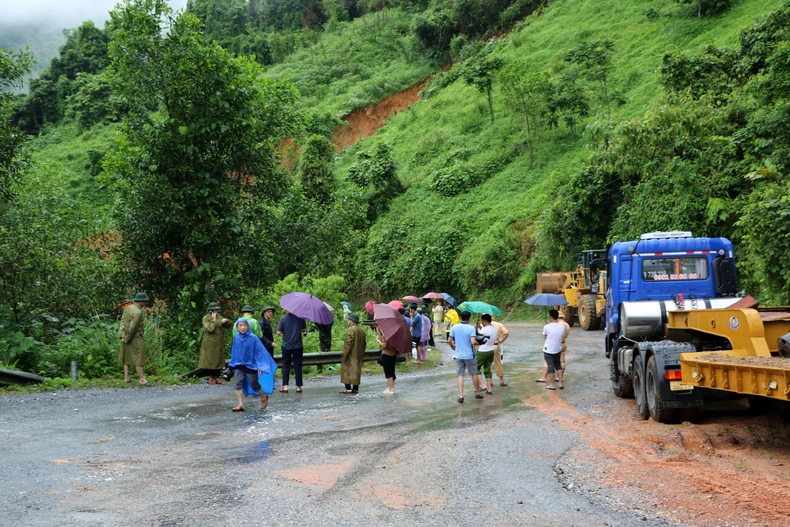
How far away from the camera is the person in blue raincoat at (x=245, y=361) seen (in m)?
11.9

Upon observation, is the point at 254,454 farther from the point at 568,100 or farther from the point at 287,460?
the point at 568,100

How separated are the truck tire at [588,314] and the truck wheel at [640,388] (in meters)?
17.2

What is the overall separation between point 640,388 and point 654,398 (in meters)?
0.56

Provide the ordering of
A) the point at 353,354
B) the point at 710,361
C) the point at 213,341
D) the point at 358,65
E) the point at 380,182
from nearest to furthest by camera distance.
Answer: the point at 710,361, the point at 353,354, the point at 213,341, the point at 380,182, the point at 358,65

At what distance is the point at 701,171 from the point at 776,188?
36.1 feet

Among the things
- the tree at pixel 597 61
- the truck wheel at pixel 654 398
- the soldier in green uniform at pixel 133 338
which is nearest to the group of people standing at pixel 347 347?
the soldier in green uniform at pixel 133 338

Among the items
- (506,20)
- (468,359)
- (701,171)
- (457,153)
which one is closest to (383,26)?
(506,20)

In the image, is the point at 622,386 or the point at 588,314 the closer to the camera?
the point at 622,386

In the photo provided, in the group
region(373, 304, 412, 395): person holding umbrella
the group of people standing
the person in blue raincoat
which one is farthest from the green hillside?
the person in blue raincoat

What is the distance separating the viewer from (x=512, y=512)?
6.25 meters

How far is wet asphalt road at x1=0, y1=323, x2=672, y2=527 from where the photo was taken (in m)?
6.20

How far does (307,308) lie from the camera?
46.5ft

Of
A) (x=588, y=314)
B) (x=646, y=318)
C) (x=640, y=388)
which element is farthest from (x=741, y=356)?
(x=588, y=314)

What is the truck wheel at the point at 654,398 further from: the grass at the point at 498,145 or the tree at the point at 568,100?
the tree at the point at 568,100
